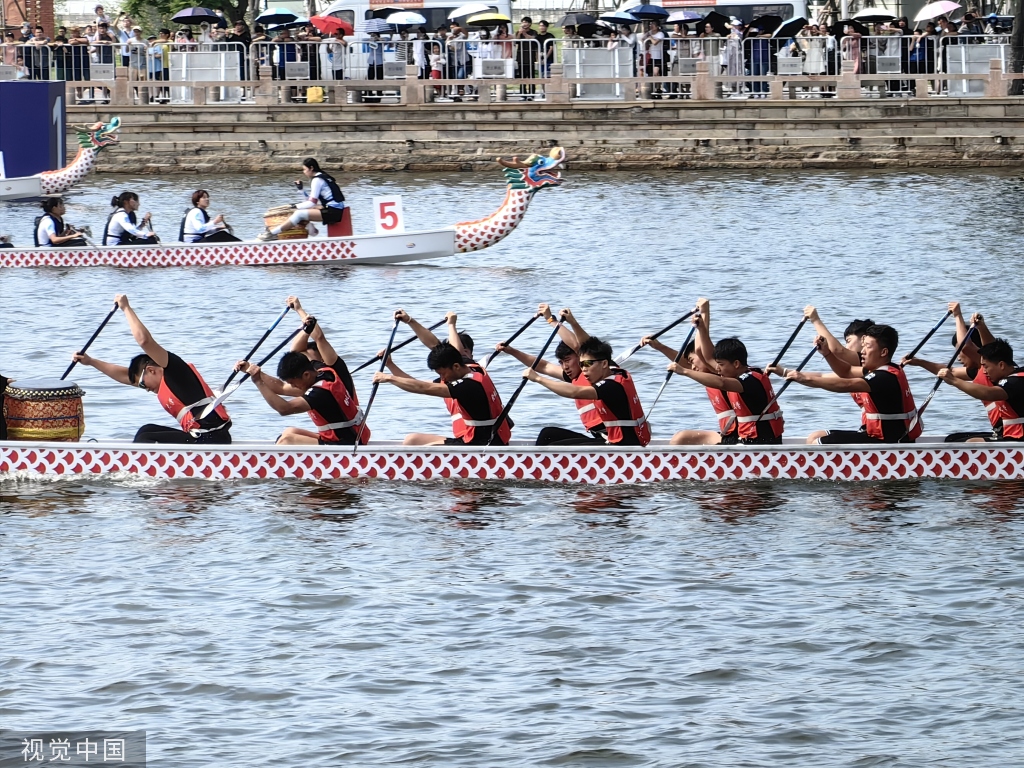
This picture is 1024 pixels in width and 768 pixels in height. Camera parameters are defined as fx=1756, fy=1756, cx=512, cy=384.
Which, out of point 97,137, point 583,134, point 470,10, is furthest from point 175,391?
point 470,10

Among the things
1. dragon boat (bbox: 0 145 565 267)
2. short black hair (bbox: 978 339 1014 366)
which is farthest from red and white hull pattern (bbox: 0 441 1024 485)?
dragon boat (bbox: 0 145 565 267)

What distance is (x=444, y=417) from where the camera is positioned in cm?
1969

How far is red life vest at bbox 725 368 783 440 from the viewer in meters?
15.3

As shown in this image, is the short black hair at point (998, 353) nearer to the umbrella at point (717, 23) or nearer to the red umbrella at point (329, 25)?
the umbrella at point (717, 23)

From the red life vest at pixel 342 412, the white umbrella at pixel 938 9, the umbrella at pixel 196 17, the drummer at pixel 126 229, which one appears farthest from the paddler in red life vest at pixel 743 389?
the umbrella at pixel 196 17

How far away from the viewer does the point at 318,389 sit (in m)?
15.3

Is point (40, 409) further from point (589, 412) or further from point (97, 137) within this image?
point (97, 137)

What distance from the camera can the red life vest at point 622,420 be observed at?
49.8 ft

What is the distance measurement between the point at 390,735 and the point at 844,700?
2.90 metres

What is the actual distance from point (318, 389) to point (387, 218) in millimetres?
14441

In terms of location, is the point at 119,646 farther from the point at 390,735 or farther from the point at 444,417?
the point at 444,417

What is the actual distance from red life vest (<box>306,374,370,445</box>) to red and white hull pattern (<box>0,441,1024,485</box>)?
0.23 m

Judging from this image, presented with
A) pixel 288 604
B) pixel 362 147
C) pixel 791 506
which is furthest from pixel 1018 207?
pixel 288 604

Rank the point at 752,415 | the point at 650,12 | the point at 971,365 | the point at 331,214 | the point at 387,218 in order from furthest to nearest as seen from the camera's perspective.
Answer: the point at 650,12 < the point at 387,218 < the point at 331,214 < the point at 971,365 < the point at 752,415
